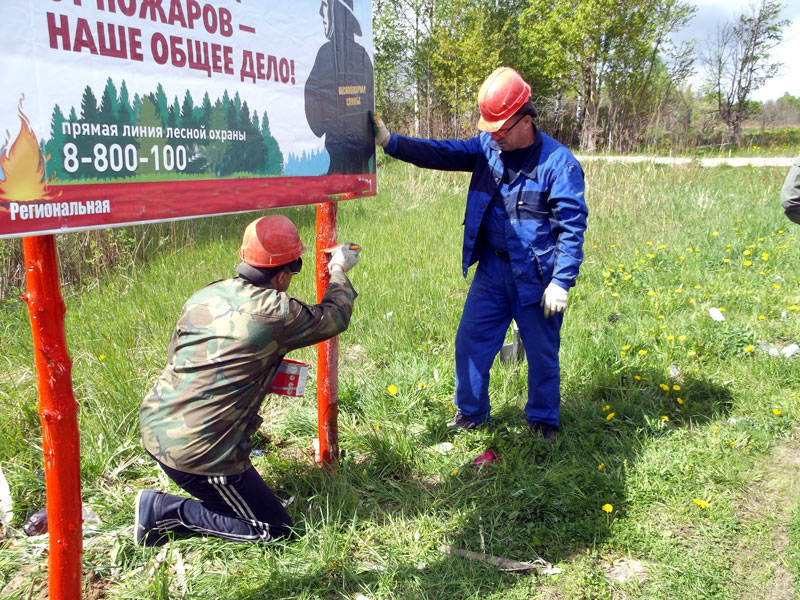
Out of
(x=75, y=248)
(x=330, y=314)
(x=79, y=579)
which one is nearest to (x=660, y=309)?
(x=330, y=314)

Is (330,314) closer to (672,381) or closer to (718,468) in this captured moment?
(718,468)

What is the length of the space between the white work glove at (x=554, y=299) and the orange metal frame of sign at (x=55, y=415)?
2228mm

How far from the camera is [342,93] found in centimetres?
269

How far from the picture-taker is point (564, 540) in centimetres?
275

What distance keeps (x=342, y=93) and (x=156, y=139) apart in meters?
1.10

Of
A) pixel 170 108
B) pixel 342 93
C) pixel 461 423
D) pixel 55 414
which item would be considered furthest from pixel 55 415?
pixel 461 423

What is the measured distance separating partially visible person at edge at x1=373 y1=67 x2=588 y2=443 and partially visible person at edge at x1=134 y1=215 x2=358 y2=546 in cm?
101

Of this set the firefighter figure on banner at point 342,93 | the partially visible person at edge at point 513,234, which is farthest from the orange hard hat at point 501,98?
the firefighter figure on banner at point 342,93

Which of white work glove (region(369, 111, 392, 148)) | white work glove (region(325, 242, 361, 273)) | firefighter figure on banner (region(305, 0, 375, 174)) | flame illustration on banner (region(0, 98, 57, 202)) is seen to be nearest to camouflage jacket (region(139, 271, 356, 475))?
white work glove (region(325, 242, 361, 273))

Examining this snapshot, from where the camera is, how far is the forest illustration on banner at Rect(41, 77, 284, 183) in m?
1.59

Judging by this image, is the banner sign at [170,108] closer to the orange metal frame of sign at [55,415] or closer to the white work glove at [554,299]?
the orange metal frame of sign at [55,415]

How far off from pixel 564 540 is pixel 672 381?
71.6 inches

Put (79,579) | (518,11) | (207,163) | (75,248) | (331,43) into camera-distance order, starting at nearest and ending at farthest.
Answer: (79,579) < (207,163) < (331,43) < (75,248) < (518,11)

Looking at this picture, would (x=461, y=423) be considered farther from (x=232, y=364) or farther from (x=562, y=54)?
(x=562, y=54)
